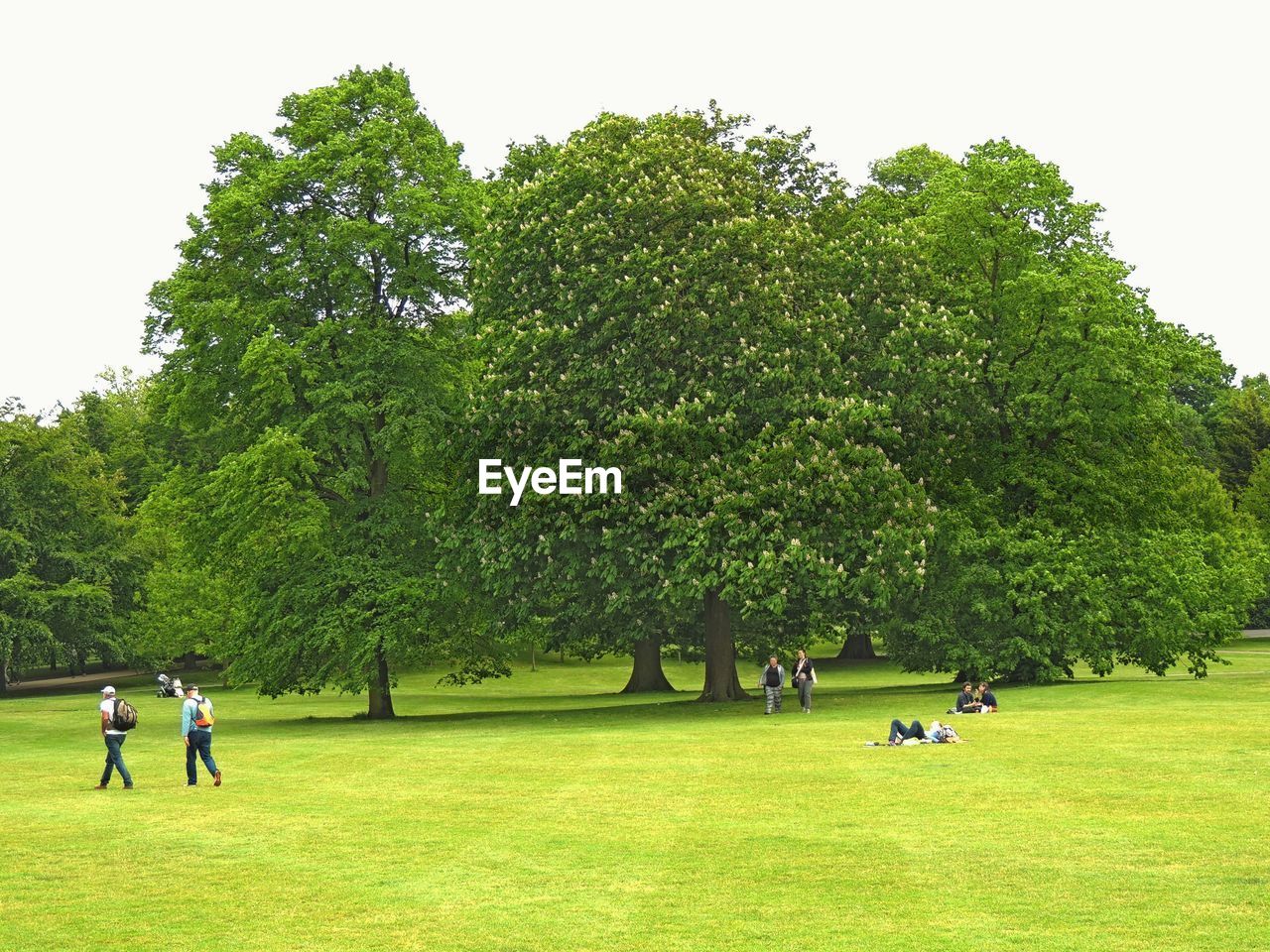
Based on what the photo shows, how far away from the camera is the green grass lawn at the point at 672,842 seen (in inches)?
619

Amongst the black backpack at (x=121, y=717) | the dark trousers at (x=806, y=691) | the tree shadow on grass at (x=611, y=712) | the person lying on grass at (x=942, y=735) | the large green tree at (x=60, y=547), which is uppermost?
the large green tree at (x=60, y=547)

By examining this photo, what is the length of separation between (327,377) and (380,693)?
1206cm

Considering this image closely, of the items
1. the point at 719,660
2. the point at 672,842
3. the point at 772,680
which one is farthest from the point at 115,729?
the point at 719,660

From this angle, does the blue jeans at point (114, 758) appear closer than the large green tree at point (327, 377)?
Yes

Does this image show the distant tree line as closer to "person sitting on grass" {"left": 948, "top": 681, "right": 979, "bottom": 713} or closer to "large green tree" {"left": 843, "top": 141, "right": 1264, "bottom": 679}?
"large green tree" {"left": 843, "top": 141, "right": 1264, "bottom": 679}

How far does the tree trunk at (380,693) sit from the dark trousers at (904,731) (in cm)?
2534

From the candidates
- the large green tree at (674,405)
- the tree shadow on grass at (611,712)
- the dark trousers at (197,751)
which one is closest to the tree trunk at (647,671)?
the tree shadow on grass at (611,712)

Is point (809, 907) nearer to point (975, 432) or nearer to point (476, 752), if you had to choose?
point (476, 752)

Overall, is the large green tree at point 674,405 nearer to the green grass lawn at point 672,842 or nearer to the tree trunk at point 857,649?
the green grass lawn at point 672,842

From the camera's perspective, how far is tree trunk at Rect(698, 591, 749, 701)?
181ft

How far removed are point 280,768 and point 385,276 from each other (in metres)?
28.0

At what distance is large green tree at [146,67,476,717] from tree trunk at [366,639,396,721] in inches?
4.2

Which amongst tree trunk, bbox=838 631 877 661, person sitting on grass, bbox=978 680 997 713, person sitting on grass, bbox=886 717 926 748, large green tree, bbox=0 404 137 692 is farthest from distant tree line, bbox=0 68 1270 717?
tree trunk, bbox=838 631 877 661

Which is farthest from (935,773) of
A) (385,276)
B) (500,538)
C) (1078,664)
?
(1078,664)
